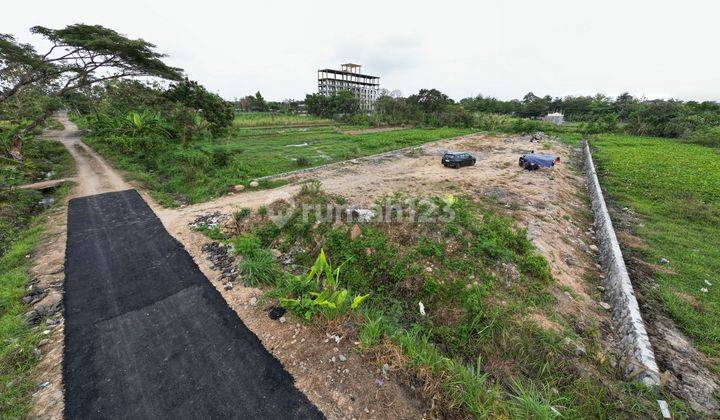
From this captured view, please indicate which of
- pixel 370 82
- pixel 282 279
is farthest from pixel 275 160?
pixel 370 82

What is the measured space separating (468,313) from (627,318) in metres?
2.70

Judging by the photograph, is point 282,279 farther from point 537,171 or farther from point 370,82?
point 370,82

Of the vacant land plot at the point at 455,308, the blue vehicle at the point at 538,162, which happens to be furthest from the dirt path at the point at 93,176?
the blue vehicle at the point at 538,162

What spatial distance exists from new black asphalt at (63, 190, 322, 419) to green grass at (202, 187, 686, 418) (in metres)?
1.09

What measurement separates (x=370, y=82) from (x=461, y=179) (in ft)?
300

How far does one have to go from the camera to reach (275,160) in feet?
54.4

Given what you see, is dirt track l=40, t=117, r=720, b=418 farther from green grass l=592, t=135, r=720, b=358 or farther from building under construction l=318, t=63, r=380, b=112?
building under construction l=318, t=63, r=380, b=112

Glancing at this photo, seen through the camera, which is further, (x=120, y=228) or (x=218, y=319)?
(x=120, y=228)

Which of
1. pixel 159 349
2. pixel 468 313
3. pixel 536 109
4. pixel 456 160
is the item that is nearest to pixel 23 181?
pixel 159 349

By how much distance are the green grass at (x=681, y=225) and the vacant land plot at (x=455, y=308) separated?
128cm

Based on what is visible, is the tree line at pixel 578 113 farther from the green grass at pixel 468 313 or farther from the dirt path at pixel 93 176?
the green grass at pixel 468 313

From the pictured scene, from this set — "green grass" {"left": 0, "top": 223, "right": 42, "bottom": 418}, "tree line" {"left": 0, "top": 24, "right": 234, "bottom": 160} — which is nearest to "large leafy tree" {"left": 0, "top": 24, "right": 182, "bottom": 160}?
"tree line" {"left": 0, "top": 24, "right": 234, "bottom": 160}

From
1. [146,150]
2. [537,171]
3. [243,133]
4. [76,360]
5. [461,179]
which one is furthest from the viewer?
[243,133]

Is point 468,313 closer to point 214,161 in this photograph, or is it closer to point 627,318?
point 627,318
